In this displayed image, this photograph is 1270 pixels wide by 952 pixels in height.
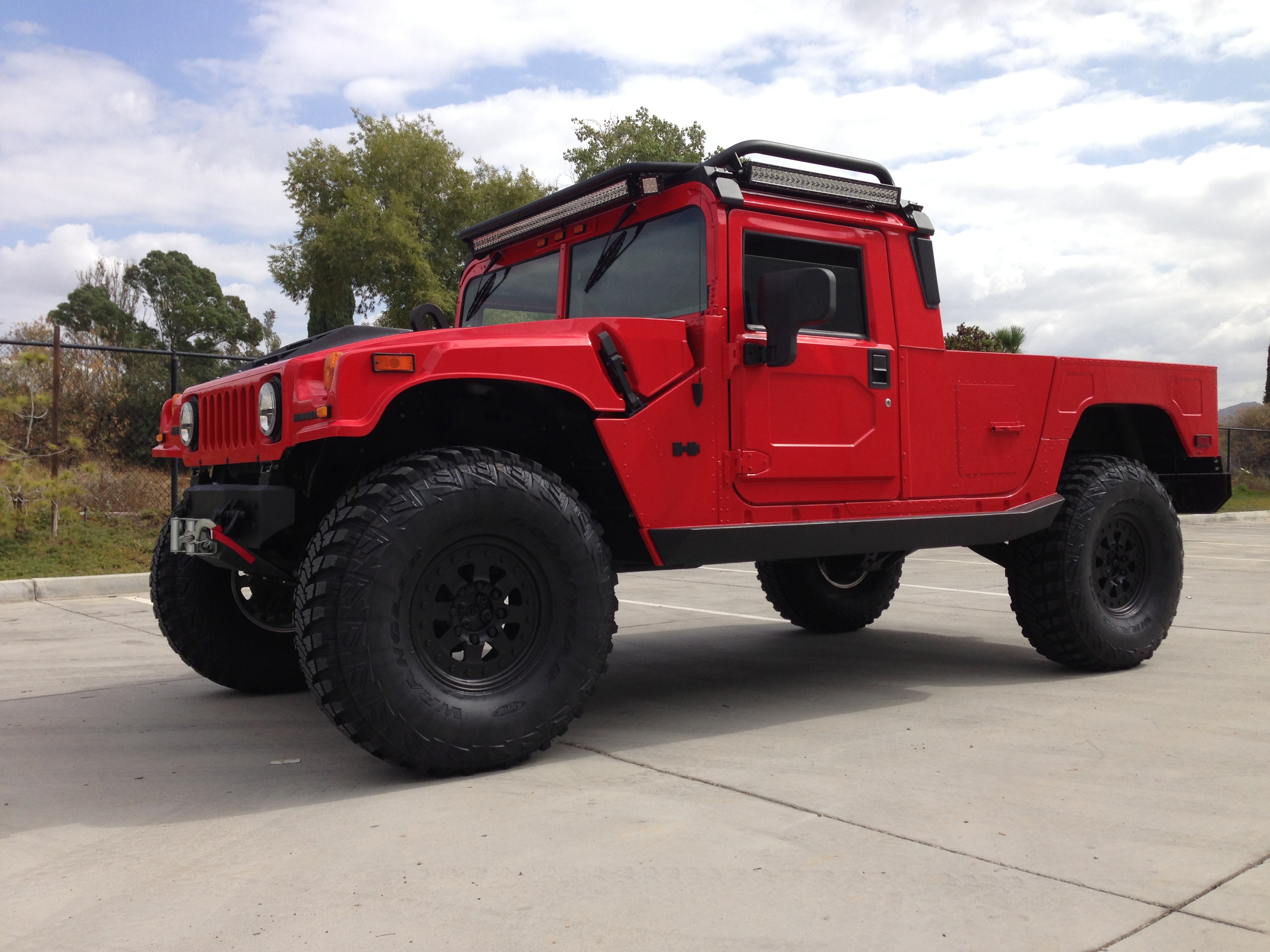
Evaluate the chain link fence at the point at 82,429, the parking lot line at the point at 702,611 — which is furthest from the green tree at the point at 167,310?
the parking lot line at the point at 702,611

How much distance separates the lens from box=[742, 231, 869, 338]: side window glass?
4.50 meters

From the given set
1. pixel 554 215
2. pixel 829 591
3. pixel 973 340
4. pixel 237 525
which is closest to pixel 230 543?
pixel 237 525

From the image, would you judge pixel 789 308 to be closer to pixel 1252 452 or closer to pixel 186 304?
pixel 1252 452

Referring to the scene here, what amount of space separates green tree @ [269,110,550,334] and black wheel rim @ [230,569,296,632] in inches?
981

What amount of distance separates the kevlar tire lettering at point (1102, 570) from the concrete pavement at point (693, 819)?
0.62 ft

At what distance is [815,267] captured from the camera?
455 centimetres

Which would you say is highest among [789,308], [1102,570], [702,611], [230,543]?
[789,308]

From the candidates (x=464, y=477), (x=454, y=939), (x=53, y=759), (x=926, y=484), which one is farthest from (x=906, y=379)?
(x=53, y=759)

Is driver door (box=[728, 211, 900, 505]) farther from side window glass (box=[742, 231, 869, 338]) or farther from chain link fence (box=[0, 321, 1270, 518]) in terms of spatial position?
chain link fence (box=[0, 321, 1270, 518])

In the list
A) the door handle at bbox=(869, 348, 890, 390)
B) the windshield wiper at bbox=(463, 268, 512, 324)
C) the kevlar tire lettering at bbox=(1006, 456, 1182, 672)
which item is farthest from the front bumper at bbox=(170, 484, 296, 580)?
the kevlar tire lettering at bbox=(1006, 456, 1182, 672)

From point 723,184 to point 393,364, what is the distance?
168cm

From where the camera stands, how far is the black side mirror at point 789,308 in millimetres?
4031

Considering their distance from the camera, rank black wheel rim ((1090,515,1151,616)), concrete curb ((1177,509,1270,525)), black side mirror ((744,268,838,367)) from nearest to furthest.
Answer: black side mirror ((744,268,838,367)), black wheel rim ((1090,515,1151,616)), concrete curb ((1177,509,1270,525))

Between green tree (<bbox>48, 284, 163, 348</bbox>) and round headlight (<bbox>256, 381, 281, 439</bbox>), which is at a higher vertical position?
green tree (<bbox>48, 284, 163, 348</bbox>)
